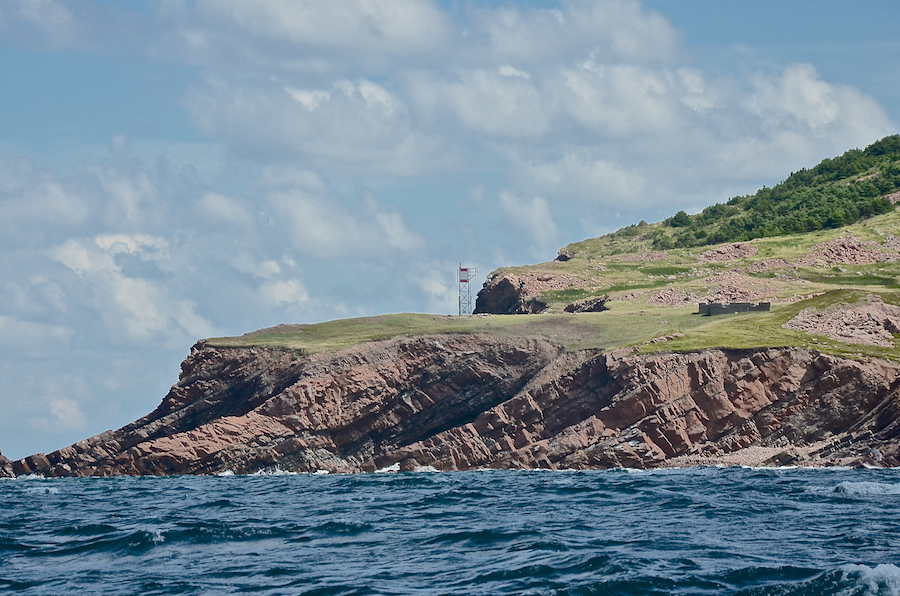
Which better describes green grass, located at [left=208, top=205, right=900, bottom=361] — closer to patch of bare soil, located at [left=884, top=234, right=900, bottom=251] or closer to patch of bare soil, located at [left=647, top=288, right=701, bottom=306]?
patch of bare soil, located at [left=884, top=234, right=900, bottom=251]

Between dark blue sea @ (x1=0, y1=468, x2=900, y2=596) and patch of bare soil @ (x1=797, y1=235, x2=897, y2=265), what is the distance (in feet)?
262

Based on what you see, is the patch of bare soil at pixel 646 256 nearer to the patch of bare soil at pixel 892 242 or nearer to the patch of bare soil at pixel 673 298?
the patch of bare soil at pixel 892 242

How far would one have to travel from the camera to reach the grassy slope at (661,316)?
3383 inches

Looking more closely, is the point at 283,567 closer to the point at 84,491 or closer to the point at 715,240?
the point at 84,491

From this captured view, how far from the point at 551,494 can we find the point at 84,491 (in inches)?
1206

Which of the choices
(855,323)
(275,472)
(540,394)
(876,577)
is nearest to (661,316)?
(855,323)

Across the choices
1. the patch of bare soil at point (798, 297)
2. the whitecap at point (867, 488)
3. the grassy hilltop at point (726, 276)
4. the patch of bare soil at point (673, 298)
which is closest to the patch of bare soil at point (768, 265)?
the grassy hilltop at point (726, 276)

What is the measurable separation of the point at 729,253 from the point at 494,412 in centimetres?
6821

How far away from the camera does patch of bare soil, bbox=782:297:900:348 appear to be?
8494 cm

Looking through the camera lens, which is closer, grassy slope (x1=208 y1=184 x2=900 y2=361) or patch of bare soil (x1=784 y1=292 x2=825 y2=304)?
grassy slope (x1=208 y1=184 x2=900 y2=361)

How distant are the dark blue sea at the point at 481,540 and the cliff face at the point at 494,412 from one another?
1801cm

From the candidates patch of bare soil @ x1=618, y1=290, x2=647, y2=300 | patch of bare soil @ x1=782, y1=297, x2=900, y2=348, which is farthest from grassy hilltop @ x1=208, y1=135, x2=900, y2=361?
patch of bare soil @ x1=782, y1=297, x2=900, y2=348

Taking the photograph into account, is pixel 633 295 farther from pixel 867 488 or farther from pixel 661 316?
pixel 867 488

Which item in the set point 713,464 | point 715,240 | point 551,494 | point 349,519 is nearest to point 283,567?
point 349,519
